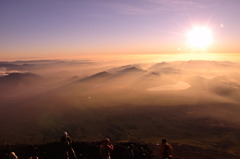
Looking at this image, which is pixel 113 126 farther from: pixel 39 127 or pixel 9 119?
pixel 9 119

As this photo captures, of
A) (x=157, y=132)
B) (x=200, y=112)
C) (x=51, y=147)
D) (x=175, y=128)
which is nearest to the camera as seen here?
(x=51, y=147)

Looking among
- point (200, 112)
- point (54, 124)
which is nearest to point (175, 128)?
point (200, 112)

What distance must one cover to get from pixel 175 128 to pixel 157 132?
7162 mm

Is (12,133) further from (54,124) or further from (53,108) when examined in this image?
(53,108)

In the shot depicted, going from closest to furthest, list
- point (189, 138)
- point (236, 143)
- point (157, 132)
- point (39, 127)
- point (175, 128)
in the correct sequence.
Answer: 1. point (236, 143)
2. point (189, 138)
3. point (157, 132)
4. point (175, 128)
5. point (39, 127)

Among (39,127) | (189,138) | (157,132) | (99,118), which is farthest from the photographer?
(99,118)

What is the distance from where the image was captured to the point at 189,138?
47375mm

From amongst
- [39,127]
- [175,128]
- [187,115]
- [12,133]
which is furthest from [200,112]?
[12,133]

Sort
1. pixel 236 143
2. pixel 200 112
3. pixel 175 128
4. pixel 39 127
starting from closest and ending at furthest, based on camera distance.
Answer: pixel 236 143 < pixel 175 128 < pixel 39 127 < pixel 200 112

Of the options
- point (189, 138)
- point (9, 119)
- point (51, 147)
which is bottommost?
point (9, 119)

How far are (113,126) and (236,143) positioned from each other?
3384 cm

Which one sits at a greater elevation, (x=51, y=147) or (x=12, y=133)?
(x=51, y=147)

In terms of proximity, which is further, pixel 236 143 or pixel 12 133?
pixel 12 133

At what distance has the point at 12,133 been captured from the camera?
56.1 meters
